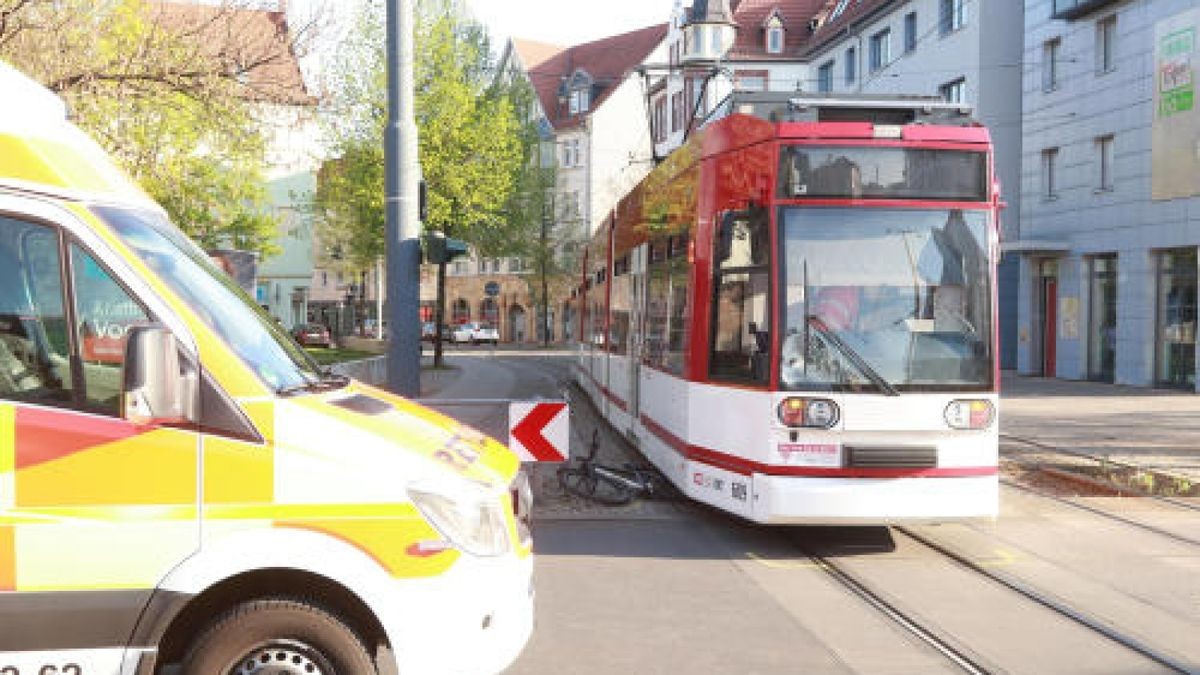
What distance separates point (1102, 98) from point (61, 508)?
29.5m

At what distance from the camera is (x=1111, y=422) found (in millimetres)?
18625

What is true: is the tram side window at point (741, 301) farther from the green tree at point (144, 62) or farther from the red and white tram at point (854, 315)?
the green tree at point (144, 62)

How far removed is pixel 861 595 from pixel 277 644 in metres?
4.20

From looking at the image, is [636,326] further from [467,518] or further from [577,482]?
[467,518]

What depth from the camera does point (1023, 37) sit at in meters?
34.1

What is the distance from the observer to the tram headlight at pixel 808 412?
808cm

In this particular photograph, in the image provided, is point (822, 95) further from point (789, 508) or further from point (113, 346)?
point (113, 346)

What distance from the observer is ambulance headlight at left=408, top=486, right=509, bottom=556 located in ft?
13.6

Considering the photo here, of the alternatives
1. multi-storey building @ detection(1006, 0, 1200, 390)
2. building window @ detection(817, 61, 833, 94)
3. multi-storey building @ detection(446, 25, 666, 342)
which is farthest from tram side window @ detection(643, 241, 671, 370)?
multi-storey building @ detection(446, 25, 666, 342)

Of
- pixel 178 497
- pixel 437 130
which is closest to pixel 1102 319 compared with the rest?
pixel 437 130

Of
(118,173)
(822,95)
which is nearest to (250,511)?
(118,173)

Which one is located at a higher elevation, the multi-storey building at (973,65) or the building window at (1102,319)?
the multi-storey building at (973,65)

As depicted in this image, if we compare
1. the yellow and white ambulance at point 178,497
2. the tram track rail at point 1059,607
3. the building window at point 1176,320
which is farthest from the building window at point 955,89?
the yellow and white ambulance at point 178,497

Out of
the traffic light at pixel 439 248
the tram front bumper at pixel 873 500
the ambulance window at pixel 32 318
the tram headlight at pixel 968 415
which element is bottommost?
the tram front bumper at pixel 873 500
